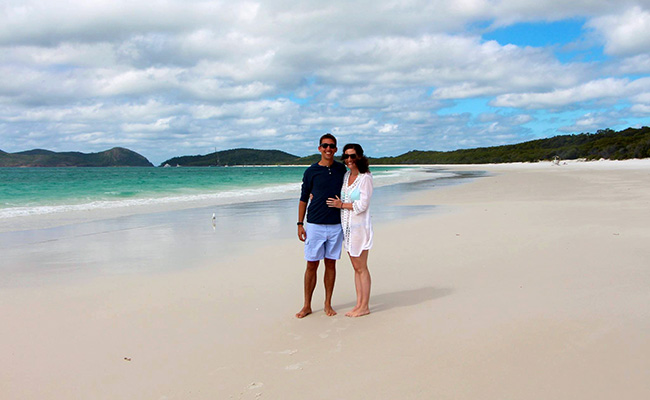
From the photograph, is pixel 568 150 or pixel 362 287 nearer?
pixel 362 287

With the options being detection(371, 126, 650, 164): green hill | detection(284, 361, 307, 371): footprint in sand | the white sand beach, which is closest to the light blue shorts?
the white sand beach

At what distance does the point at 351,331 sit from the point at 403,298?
1.14 m

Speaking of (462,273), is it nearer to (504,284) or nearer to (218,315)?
(504,284)

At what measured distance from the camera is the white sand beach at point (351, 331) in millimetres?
3145

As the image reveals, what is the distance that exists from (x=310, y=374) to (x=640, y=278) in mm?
4274

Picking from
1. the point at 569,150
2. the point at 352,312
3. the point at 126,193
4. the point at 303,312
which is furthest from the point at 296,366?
the point at 569,150

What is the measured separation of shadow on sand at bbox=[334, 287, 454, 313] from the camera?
193 inches

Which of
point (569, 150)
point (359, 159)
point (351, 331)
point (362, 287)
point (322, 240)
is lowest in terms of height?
point (351, 331)

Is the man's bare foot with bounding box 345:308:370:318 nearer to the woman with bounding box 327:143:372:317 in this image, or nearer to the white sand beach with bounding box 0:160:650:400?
the woman with bounding box 327:143:372:317

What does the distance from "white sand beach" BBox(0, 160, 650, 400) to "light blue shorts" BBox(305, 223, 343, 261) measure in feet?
2.05

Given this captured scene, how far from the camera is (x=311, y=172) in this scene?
4566 mm

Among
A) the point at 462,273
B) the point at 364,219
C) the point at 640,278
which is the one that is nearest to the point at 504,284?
the point at 462,273

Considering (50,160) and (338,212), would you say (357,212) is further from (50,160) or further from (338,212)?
(50,160)

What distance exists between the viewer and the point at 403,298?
512 centimetres
